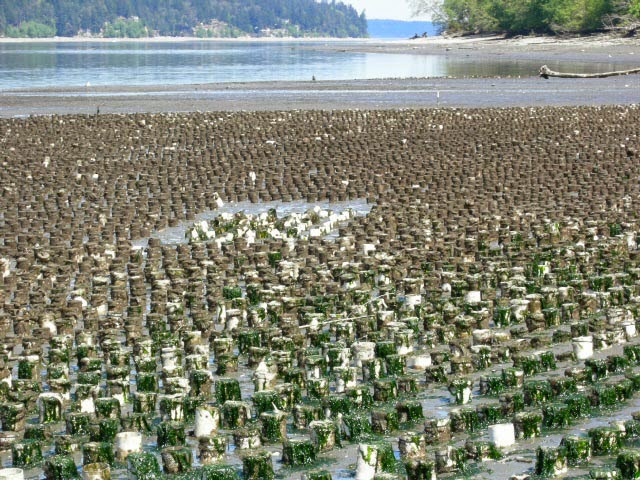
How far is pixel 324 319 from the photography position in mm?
11961

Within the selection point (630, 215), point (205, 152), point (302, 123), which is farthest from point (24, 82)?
point (630, 215)

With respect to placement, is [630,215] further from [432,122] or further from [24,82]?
[24,82]

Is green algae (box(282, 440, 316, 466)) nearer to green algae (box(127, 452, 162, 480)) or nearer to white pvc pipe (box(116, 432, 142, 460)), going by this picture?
green algae (box(127, 452, 162, 480))

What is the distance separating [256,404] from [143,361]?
1.63 meters

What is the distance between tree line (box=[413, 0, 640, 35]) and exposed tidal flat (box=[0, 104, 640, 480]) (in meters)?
90.5

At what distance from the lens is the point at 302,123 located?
34875 mm

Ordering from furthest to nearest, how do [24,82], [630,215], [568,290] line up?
[24,82]
[630,215]
[568,290]

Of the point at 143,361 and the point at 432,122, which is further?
the point at 432,122

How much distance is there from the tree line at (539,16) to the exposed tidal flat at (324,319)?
297 ft

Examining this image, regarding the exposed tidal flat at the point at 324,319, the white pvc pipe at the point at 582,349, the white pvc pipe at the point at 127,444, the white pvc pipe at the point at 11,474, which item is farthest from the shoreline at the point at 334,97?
the white pvc pipe at the point at 11,474

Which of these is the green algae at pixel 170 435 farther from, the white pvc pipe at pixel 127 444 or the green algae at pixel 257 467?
the green algae at pixel 257 467

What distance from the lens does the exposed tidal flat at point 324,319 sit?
27.7 feet

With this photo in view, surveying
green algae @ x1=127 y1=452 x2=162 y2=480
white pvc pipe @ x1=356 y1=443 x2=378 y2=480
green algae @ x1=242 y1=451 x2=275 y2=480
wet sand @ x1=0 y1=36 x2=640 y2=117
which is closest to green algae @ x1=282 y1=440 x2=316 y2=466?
green algae @ x1=242 y1=451 x2=275 y2=480

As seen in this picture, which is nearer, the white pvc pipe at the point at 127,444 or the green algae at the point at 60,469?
the green algae at the point at 60,469
